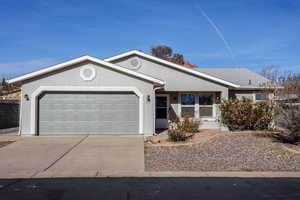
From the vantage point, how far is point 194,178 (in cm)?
662

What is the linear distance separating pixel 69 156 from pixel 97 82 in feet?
18.4

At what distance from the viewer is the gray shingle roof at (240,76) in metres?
17.3

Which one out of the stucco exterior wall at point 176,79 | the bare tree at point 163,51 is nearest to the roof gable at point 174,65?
the stucco exterior wall at point 176,79

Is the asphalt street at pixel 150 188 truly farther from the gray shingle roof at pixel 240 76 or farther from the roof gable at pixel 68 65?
the gray shingle roof at pixel 240 76

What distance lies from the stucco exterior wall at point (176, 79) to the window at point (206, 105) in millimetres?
653

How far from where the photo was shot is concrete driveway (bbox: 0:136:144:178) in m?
7.33

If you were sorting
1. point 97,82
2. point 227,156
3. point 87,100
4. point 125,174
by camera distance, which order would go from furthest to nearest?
point 87,100
point 97,82
point 227,156
point 125,174

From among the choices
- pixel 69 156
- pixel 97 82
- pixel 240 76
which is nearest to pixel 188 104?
pixel 240 76

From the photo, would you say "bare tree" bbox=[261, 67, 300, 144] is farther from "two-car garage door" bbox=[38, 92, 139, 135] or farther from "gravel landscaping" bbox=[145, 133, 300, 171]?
"two-car garage door" bbox=[38, 92, 139, 135]

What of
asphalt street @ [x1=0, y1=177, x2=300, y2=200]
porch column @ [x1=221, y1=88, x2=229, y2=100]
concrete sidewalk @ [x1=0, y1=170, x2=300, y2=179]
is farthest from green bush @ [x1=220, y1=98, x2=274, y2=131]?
asphalt street @ [x1=0, y1=177, x2=300, y2=200]

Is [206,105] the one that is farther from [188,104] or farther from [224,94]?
[224,94]

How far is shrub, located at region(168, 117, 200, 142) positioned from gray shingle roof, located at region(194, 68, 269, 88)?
18.6ft

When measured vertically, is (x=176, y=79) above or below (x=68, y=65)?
below

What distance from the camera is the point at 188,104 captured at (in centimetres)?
1667
